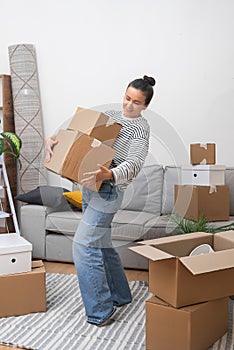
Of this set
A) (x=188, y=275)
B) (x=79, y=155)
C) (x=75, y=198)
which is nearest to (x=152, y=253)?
(x=188, y=275)

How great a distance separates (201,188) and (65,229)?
3.04 ft

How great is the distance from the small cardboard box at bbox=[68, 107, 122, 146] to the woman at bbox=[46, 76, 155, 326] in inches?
1.6

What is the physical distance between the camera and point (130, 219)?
2.25m

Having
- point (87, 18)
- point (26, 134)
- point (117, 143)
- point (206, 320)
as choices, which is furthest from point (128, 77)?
point (206, 320)

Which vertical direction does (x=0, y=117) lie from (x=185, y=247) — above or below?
above

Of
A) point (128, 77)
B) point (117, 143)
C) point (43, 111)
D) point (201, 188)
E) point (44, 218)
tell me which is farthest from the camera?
point (43, 111)

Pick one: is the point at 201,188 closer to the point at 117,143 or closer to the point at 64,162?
the point at 117,143

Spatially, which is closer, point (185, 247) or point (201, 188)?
point (185, 247)

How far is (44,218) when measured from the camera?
3.49 meters

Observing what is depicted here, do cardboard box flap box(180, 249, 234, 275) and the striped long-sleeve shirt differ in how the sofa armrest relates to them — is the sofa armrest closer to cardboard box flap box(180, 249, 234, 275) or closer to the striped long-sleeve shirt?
the striped long-sleeve shirt

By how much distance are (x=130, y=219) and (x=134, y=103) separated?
1.83ft

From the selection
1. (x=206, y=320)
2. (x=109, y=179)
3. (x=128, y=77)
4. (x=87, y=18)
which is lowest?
(x=206, y=320)

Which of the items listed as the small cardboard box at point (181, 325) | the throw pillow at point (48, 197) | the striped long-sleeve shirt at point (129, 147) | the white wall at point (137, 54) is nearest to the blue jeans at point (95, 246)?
the striped long-sleeve shirt at point (129, 147)

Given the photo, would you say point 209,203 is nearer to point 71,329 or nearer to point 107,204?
point 107,204
